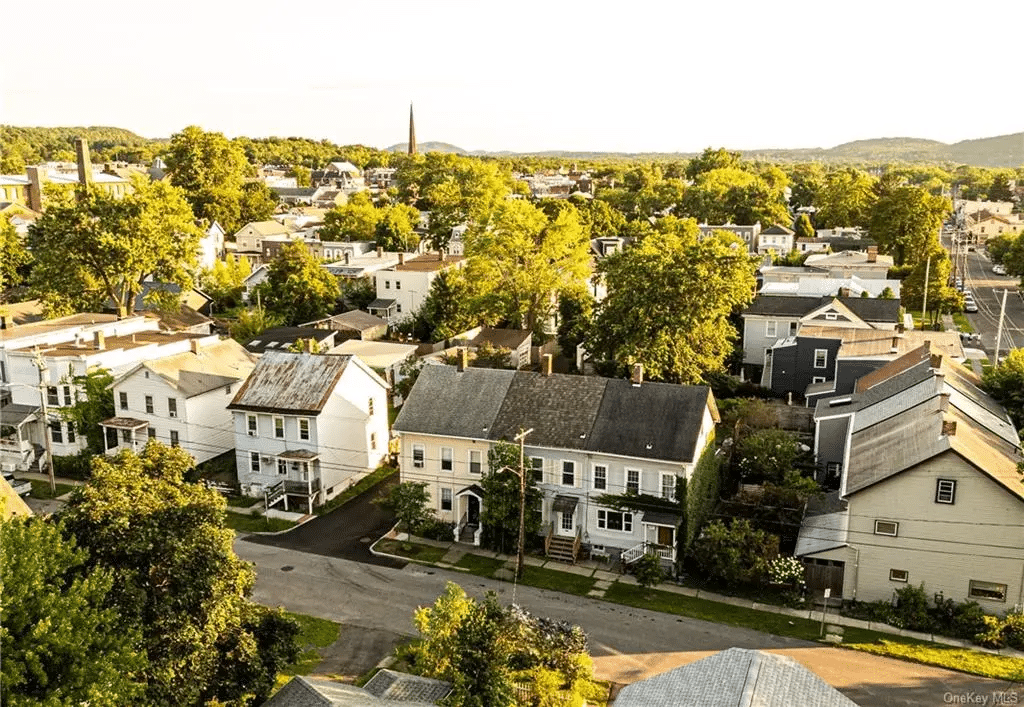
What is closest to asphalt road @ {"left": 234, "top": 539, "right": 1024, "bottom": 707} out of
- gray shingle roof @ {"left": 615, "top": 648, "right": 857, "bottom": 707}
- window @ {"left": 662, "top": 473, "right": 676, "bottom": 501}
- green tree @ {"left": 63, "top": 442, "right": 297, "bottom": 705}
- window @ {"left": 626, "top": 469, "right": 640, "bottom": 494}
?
window @ {"left": 626, "top": 469, "right": 640, "bottom": 494}

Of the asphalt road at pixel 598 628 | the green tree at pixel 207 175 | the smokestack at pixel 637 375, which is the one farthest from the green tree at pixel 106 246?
the green tree at pixel 207 175

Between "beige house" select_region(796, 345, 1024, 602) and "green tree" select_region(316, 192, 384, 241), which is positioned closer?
"beige house" select_region(796, 345, 1024, 602)

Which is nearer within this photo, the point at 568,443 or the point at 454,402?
the point at 568,443

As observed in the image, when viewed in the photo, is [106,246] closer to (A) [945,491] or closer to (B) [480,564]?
(B) [480,564]

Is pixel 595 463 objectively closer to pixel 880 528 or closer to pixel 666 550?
pixel 666 550

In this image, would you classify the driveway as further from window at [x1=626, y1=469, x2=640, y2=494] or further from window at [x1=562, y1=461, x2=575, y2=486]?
window at [x1=626, y1=469, x2=640, y2=494]

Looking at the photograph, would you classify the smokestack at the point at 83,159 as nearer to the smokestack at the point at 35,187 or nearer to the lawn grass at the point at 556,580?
the smokestack at the point at 35,187

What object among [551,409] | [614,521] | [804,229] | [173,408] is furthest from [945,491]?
[804,229]
